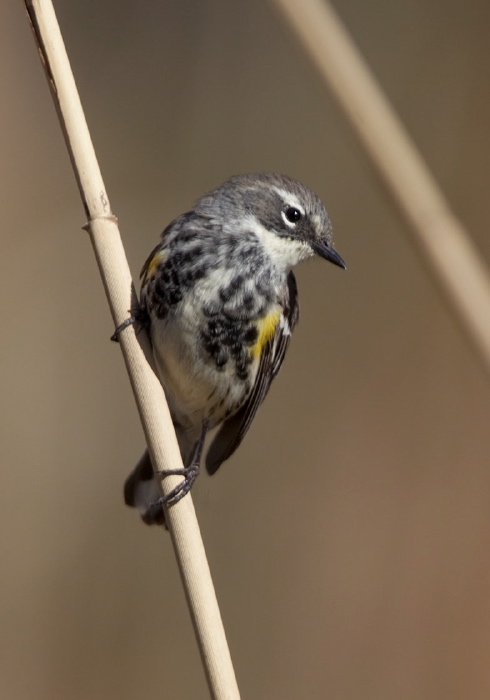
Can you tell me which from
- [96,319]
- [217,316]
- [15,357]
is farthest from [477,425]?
[15,357]

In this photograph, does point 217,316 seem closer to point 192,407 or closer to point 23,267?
point 192,407

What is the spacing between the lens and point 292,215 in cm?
250

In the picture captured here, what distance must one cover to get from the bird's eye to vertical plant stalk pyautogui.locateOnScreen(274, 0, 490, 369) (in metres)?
0.60

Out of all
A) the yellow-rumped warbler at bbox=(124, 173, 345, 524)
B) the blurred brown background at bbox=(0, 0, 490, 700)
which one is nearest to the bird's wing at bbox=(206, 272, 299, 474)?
the yellow-rumped warbler at bbox=(124, 173, 345, 524)

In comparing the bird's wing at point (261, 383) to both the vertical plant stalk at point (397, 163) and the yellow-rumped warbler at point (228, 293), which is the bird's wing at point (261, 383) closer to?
the yellow-rumped warbler at point (228, 293)

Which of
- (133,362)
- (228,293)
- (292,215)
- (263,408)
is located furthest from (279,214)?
(263,408)

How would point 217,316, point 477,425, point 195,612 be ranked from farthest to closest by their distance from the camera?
point 477,425 < point 217,316 < point 195,612

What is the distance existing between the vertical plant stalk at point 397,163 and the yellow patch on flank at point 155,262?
2.31ft

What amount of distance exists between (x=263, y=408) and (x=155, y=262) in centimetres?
119

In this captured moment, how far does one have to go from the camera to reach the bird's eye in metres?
2.50

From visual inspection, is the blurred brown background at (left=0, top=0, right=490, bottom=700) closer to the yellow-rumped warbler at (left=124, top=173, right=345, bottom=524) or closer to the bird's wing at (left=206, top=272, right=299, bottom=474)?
the bird's wing at (left=206, top=272, right=299, bottom=474)

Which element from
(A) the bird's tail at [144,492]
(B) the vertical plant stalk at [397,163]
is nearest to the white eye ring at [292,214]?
(B) the vertical plant stalk at [397,163]

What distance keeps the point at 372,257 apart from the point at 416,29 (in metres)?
0.87

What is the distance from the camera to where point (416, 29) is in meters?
3.26
